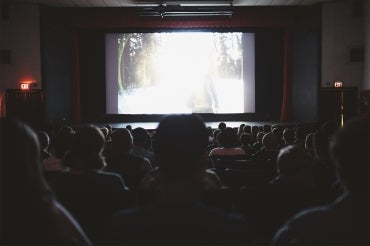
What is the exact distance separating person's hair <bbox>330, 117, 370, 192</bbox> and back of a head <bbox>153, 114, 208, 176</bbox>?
0.48 meters

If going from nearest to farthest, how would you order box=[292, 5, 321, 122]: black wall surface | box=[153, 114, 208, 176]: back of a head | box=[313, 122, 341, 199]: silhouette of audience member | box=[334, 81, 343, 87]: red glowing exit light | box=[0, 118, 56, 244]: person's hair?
box=[0, 118, 56, 244]: person's hair → box=[153, 114, 208, 176]: back of a head → box=[313, 122, 341, 199]: silhouette of audience member → box=[334, 81, 343, 87]: red glowing exit light → box=[292, 5, 321, 122]: black wall surface

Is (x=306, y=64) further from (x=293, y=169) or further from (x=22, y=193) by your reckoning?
(x=22, y=193)

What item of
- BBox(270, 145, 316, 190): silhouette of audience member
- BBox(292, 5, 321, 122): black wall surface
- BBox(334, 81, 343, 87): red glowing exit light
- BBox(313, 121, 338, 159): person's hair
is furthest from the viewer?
BBox(292, 5, 321, 122): black wall surface

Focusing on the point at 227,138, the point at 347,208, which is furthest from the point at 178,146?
the point at 227,138

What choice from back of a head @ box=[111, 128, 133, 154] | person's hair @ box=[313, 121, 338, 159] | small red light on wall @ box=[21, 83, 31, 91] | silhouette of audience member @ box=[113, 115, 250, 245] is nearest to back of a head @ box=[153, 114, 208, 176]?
silhouette of audience member @ box=[113, 115, 250, 245]

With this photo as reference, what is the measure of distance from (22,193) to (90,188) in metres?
1.04

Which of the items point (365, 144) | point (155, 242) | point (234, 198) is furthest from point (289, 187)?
point (155, 242)

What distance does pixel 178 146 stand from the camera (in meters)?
1.48

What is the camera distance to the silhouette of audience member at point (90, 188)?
7.63 ft

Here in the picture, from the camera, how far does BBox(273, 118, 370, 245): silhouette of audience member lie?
1499 mm

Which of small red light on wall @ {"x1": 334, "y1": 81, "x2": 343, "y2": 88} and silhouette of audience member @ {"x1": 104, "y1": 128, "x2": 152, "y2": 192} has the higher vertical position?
small red light on wall @ {"x1": 334, "y1": 81, "x2": 343, "y2": 88}

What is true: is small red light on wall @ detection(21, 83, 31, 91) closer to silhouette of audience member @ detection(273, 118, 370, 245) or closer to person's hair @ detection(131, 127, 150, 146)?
person's hair @ detection(131, 127, 150, 146)

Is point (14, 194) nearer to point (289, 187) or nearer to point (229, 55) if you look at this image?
point (289, 187)

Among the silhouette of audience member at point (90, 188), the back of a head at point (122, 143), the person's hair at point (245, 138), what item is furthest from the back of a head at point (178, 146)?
the person's hair at point (245, 138)
